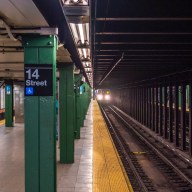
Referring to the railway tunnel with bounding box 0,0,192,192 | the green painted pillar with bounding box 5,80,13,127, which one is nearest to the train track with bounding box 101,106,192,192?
the railway tunnel with bounding box 0,0,192,192

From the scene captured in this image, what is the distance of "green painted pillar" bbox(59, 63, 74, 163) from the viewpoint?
8.84 meters

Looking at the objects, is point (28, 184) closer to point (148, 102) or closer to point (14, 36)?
point (14, 36)

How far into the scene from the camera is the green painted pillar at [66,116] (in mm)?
8844

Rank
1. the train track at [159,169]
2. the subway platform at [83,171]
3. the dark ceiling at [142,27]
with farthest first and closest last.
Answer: the train track at [159,169] → the subway platform at [83,171] → the dark ceiling at [142,27]

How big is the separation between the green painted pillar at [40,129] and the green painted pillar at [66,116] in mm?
4017

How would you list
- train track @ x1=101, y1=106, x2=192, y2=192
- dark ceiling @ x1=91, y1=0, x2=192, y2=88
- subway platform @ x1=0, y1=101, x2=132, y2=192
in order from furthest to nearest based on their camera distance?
train track @ x1=101, y1=106, x2=192, y2=192 → subway platform @ x1=0, y1=101, x2=132, y2=192 → dark ceiling @ x1=91, y1=0, x2=192, y2=88

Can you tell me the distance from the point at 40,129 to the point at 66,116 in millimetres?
4176

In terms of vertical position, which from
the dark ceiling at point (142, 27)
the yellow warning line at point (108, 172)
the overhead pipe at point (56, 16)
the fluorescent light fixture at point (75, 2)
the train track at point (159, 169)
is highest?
the fluorescent light fixture at point (75, 2)

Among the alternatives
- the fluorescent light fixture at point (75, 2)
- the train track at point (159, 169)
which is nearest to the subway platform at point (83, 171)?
the train track at point (159, 169)

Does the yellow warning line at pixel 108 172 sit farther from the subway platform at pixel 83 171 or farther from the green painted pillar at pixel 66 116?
the green painted pillar at pixel 66 116

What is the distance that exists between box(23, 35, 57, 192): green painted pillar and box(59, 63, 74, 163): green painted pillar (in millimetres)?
4017

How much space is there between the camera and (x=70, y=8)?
4.77 meters

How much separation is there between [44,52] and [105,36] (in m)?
1.72

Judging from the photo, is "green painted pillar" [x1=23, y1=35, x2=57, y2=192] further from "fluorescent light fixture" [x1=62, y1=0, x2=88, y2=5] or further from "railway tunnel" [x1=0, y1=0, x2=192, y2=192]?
"fluorescent light fixture" [x1=62, y1=0, x2=88, y2=5]
